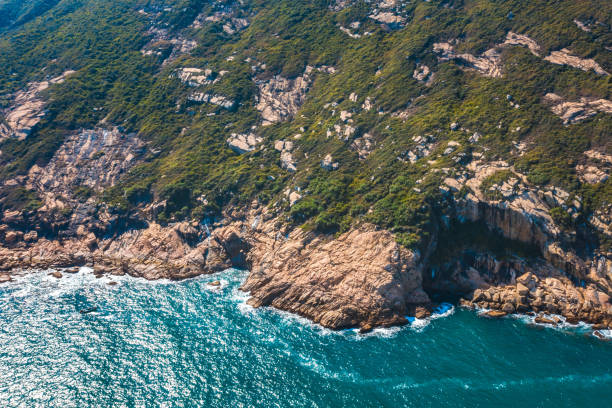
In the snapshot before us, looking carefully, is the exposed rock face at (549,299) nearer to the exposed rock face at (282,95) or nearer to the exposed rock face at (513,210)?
the exposed rock face at (513,210)

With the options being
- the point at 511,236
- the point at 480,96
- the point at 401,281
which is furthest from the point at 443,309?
the point at 480,96

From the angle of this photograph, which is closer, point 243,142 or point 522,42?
point 522,42

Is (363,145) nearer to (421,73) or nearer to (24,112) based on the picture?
(421,73)

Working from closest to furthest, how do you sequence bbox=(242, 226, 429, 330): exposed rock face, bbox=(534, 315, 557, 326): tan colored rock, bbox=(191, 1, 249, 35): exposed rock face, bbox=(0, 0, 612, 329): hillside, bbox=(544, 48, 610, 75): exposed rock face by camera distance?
bbox=(534, 315, 557, 326): tan colored rock, bbox=(242, 226, 429, 330): exposed rock face, bbox=(0, 0, 612, 329): hillside, bbox=(544, 48, 610, 75): exposed rock face, bbox=(191, 1, 249, 35): exposed rock face

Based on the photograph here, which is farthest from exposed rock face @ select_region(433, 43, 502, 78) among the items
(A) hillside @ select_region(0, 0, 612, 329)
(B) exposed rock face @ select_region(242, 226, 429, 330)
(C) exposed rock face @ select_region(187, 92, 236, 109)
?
(C) exposed rock face @ select_region(187, 92, 236, 109)

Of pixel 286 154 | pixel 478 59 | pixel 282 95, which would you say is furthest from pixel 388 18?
pixel 286 154

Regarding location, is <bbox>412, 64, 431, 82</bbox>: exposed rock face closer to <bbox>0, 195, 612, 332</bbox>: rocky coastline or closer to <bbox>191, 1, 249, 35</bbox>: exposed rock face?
<bbox>0, 195, 612, 332</bbox>: rocky coastline
